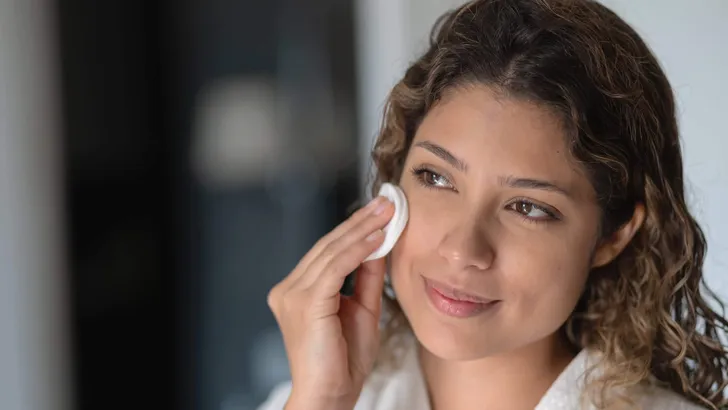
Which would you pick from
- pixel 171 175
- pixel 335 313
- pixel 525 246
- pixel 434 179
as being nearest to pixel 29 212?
pixel 171 175

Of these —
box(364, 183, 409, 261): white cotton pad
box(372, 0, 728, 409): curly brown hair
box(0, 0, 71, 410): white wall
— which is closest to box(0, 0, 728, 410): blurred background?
box(0, 0, 71, 410): white wall

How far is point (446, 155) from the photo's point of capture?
75 cm

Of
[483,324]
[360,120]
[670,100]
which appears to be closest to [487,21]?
[670,100]

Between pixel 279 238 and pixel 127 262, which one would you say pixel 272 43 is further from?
pixel 127 262

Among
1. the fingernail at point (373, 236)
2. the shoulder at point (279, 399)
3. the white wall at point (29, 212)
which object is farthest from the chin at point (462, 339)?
the white wall at point (29, 212)


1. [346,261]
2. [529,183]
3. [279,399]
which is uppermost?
[529,183]

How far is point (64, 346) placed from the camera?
1334mm

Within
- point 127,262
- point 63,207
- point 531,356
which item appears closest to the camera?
point 531,356

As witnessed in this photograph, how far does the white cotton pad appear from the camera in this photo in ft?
2.57

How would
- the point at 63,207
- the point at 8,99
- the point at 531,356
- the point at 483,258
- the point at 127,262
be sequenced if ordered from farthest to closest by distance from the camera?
the point at 127,262 < the point at 63,207 < the point at 8,99 < the point at 531,356 < the point at 483,258

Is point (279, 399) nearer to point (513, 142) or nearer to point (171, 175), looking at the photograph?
point (513, 142)

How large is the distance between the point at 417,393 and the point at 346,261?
221 millimetres

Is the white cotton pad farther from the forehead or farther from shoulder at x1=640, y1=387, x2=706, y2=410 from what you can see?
shoulder at x1=640, y1=387, x2=706, y2=410

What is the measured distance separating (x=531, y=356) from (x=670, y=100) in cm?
35
